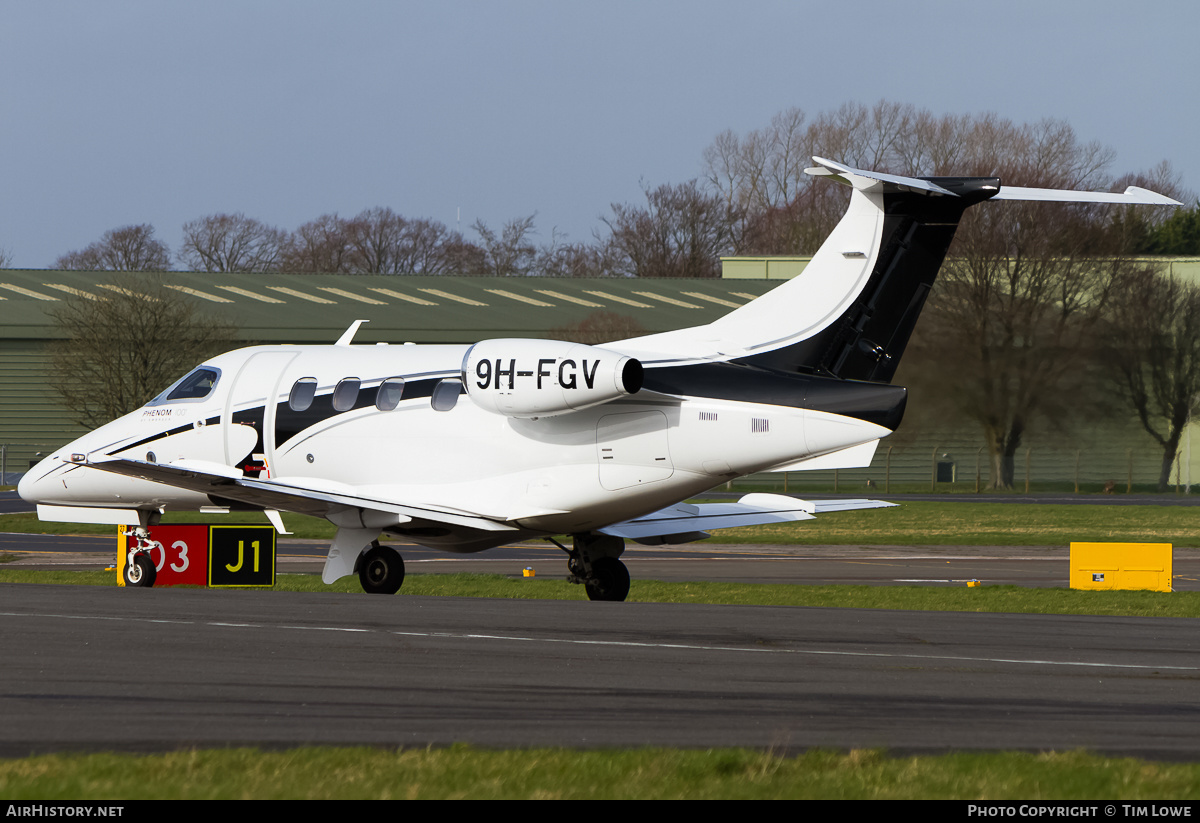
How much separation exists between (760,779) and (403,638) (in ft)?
19.6

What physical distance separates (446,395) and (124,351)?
30851 millimetres

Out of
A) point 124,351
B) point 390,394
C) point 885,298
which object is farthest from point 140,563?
point 124,351

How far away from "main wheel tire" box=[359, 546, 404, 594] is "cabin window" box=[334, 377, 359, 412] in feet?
6.54

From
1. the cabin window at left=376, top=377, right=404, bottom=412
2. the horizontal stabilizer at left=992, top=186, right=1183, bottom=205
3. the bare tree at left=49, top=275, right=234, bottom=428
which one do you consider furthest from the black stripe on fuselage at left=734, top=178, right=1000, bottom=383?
the bare tree at left=49, top=275, right=234, bottom=428

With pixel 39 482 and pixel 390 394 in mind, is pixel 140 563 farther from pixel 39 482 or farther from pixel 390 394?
pixel 390 394

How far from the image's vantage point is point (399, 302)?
2579 inches

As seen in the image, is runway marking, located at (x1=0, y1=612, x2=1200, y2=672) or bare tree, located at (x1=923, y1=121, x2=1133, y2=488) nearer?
runway marking, located at (x1=0, y1=612, x2=1200, y2=672)

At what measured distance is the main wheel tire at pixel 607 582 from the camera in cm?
1994

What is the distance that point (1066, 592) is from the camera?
70.7ft

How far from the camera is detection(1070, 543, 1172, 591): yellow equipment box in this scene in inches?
898

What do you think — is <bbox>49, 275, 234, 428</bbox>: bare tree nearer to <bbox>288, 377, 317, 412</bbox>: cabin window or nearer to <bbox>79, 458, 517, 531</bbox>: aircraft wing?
<bbox>288, 377, 317, 412</bbox>: cabin window

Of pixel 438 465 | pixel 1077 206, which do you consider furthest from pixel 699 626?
pixel 1077 206
